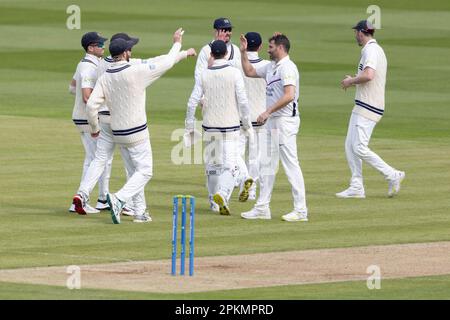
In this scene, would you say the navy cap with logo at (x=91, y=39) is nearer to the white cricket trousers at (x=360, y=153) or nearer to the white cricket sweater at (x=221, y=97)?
the white cricket sweater at (x=221, y=97)

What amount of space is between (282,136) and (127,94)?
6.77 feet

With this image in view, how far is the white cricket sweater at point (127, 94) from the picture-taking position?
19172 mm

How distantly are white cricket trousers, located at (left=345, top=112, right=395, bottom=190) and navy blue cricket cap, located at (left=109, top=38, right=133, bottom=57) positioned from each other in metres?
4.44

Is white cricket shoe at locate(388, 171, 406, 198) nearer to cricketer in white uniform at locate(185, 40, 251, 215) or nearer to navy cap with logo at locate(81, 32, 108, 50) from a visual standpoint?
cricketer in white uniform at locate(185, 40, 251, 215)

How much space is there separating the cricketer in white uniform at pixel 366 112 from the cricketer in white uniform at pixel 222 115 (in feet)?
7.57

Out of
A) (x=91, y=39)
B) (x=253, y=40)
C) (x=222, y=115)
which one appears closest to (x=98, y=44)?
(x=91, y=39)

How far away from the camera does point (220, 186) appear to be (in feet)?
66.5

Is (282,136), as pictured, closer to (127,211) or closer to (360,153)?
(127,211)

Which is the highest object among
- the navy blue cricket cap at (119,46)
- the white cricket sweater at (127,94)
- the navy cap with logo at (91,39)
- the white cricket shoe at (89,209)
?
the navy cap with logo at (91,39)

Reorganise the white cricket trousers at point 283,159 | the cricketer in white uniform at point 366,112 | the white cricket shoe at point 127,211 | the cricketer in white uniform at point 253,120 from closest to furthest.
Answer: the white cricket trousers at point 283,159
the white cricket shoe at point 127,211
the cricketer in white uniform at point 253,120
the cricketer in white uniform at point 366,112

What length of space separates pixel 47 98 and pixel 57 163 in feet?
31.9

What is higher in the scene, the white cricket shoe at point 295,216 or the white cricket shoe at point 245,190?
the white cricket shoe at point 245,190

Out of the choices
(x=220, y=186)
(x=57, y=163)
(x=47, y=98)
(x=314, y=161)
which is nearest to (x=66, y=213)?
(x=220, y=186)

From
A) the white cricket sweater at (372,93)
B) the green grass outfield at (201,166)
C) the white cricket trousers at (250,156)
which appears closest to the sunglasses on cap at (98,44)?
the green grass outfield at (201,166)
